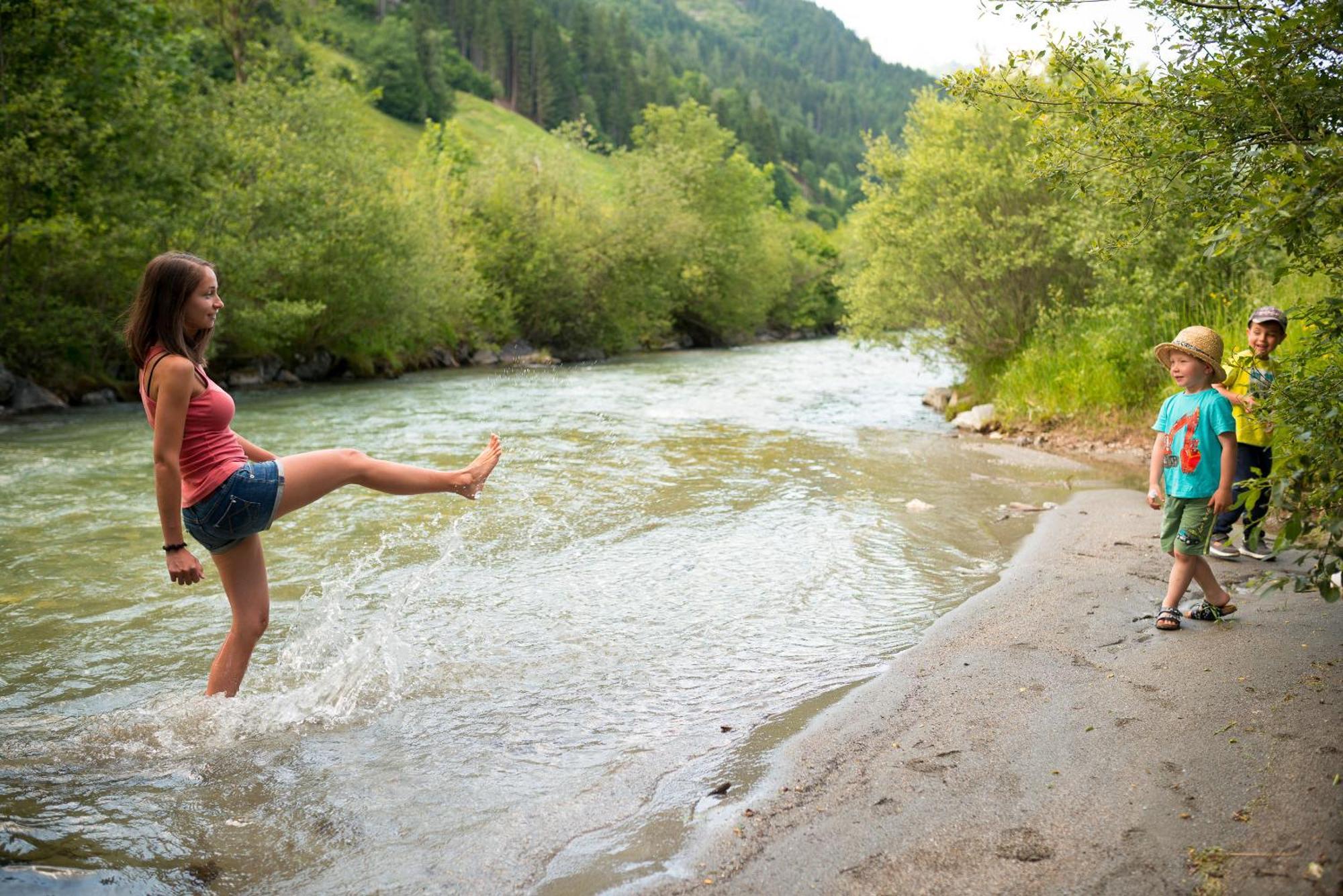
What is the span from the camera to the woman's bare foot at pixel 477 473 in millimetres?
5672

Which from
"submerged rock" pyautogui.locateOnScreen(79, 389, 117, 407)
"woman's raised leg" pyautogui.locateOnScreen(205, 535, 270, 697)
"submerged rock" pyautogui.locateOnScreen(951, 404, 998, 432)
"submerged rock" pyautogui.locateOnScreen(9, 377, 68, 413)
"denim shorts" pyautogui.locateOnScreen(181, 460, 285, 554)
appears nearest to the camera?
"denim shorts" pyautogui.locateOnScreen(181, 460, 285, 554)

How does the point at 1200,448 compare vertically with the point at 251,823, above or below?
Result: above

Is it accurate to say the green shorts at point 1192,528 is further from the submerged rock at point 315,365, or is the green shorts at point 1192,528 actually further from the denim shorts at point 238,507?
the submerged rock at point 315,365

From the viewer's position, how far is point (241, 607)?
516 cm

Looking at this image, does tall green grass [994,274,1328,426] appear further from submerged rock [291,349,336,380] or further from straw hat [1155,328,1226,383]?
submerged rock [291,349,336,380]

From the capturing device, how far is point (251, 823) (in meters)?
4.14

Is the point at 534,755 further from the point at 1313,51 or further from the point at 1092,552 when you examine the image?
the point at 1092,552

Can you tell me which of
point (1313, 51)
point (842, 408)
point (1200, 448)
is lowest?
point (842, 408)

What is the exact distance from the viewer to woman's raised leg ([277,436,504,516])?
502 centimetres

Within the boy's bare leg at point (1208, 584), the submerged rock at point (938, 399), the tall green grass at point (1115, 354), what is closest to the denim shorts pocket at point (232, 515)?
the boy's bare leg at point (1208, 584)

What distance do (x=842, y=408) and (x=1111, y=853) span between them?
64.8 feet

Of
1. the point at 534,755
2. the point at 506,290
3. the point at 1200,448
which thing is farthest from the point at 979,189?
the point at 506,290

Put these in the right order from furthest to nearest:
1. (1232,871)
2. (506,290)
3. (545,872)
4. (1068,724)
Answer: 1. (506,290)
2. (1068,724)
3. (545,872)
4. (1232,871)

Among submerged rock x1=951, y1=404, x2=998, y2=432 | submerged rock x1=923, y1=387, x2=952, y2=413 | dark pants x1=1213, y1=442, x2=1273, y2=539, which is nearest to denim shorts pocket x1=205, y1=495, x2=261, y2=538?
dark pants x1=1213, y1=442, x2=1273, y2=539
